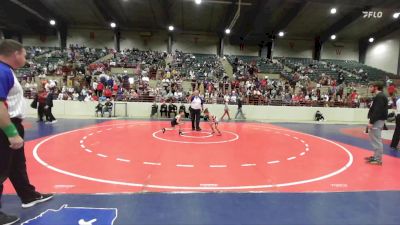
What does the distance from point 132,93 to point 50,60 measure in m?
13.2

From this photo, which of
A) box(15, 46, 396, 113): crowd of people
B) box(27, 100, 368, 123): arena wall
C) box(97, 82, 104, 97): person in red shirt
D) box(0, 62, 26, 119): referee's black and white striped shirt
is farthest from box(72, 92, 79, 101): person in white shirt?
box(0, 62, 26, 119): referee's black and white striped shirt

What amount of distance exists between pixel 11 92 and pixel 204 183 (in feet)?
11.2

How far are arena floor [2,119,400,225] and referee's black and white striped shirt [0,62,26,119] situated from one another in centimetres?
138

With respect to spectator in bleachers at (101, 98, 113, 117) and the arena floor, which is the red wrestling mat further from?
spectator in bleachers at (101, 98, 113, 117)

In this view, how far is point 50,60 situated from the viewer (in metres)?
28.1

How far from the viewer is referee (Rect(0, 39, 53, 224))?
3219 millimetres

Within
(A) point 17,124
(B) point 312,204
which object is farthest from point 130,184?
(B) point 312,204

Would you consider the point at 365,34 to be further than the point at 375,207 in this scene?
Yes

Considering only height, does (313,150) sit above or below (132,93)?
below

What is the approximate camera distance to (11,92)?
3.61 meters

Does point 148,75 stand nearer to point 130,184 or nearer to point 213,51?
point 213,51

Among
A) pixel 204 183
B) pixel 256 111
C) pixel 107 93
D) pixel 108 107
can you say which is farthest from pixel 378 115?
pixel 107 93

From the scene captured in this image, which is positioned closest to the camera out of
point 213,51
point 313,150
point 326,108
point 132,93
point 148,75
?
point 313,150

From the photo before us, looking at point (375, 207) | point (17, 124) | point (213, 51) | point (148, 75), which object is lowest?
point (375, 207)
